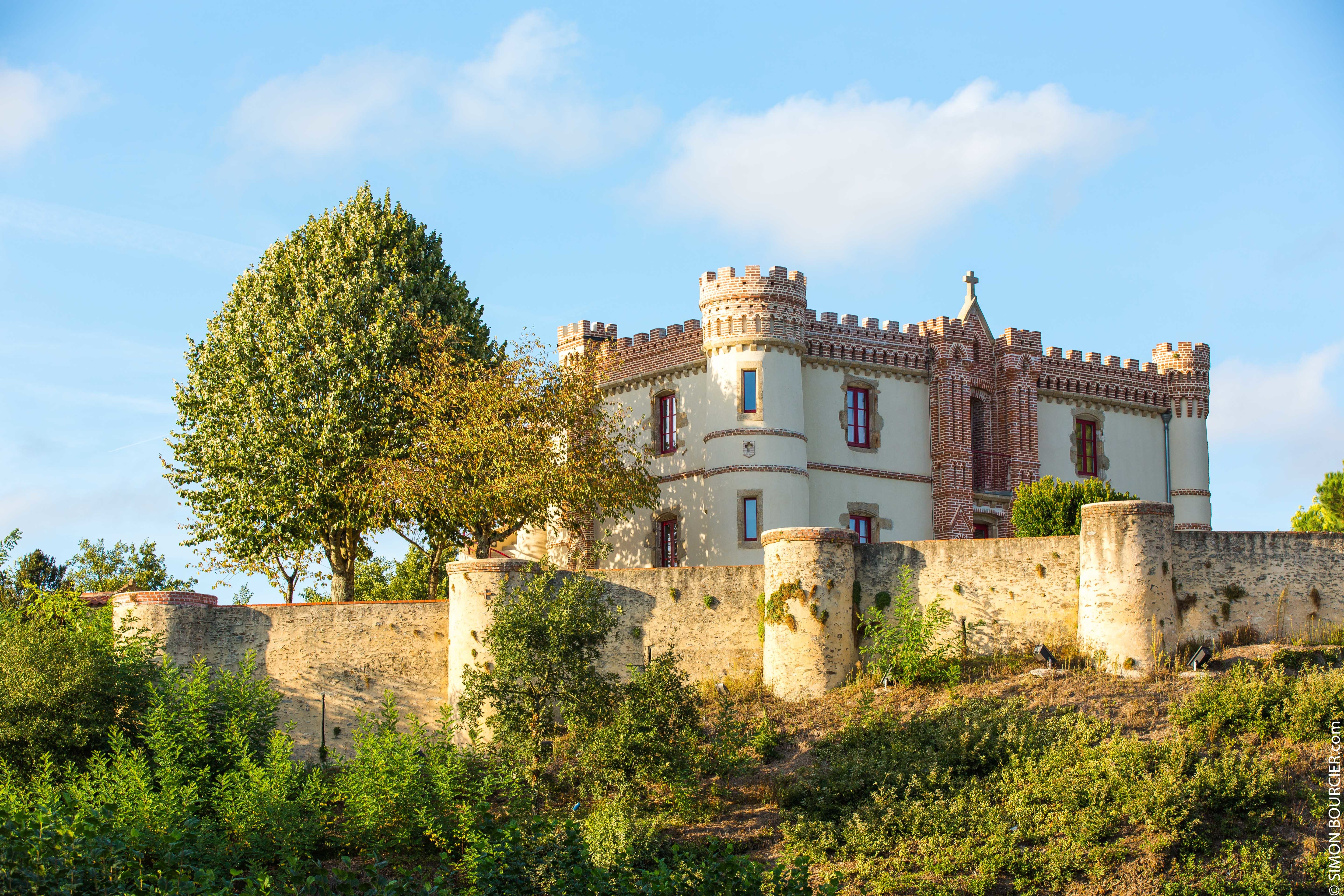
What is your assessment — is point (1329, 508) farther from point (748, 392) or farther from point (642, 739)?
point (642, 739)

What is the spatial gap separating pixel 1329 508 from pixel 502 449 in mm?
26424

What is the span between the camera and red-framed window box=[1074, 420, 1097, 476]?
1702 inches

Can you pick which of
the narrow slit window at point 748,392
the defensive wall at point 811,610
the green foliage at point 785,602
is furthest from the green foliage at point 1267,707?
the narrow slit window at point 748,392

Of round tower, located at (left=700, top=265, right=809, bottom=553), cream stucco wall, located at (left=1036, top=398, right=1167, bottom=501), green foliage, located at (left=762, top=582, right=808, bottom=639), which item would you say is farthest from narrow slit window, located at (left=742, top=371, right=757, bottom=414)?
green foliage, located at (left=762, top=582, right=808, bottom=639)

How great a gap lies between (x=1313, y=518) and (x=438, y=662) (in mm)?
29911

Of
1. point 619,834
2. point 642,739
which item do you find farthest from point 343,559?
point 619,834

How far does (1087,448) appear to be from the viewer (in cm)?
4356

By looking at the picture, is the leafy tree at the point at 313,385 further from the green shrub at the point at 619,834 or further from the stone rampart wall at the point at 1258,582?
the stone rampart wall at the point at 1258,582

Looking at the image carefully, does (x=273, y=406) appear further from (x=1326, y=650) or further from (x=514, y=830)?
(x=1326, y=650)

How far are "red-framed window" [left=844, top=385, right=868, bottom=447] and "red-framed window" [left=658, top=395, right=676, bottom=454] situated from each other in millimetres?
4637

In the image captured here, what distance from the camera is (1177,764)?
22.1 m

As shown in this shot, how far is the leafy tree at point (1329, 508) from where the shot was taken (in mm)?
43938

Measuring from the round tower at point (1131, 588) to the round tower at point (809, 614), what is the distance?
444 centimetres

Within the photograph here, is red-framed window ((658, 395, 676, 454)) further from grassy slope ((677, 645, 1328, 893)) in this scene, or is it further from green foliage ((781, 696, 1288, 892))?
green foliage ((781, 696, 1288, 892))
